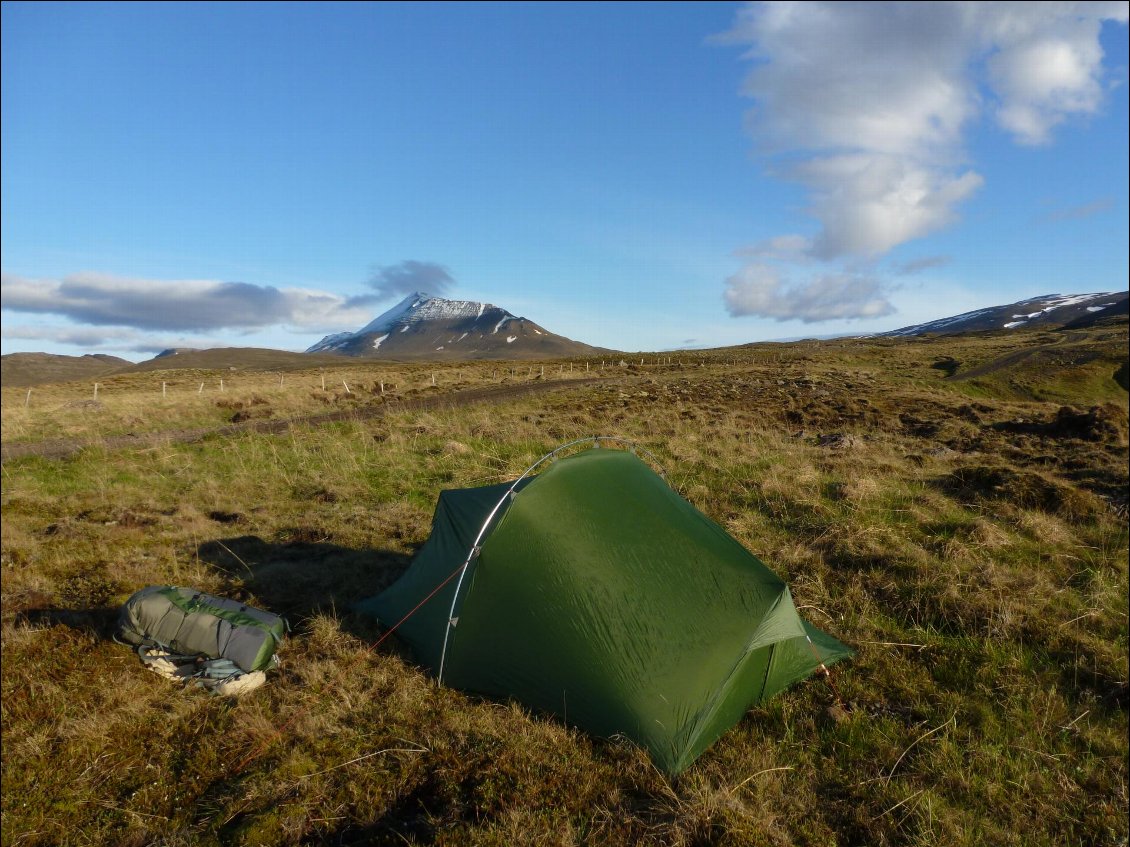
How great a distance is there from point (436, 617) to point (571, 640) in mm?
1554

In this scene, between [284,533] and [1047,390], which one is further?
[1047,390]

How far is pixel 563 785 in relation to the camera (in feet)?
13.2

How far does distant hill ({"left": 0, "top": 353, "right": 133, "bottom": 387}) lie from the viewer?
3.48m

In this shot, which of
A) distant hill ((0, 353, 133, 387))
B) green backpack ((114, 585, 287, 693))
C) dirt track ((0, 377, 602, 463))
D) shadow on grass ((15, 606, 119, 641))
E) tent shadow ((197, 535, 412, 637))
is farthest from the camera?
tent shadow ((197, 535, 412, 637))

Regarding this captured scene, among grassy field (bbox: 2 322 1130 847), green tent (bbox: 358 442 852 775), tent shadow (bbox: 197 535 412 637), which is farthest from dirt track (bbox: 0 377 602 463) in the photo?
green tent (bbox: 358 442 852 775)

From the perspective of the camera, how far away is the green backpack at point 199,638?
16.9 ft

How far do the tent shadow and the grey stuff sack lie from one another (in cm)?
88

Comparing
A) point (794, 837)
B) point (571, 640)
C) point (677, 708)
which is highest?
point (571, 640)

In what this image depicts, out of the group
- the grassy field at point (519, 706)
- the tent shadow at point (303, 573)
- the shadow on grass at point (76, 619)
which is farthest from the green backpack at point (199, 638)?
the tent shadow at point (303, 573)

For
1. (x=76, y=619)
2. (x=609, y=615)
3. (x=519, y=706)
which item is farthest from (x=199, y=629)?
(x=609, y=615)

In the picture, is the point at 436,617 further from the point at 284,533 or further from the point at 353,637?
the point at 284,533

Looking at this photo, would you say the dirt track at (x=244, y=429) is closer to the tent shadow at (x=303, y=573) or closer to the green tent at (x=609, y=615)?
the tent shadow at (x=303, y=573)

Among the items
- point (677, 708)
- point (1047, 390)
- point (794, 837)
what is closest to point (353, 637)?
point (677, 708)

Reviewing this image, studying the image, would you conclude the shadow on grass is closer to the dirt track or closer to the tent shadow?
the tent shadow
